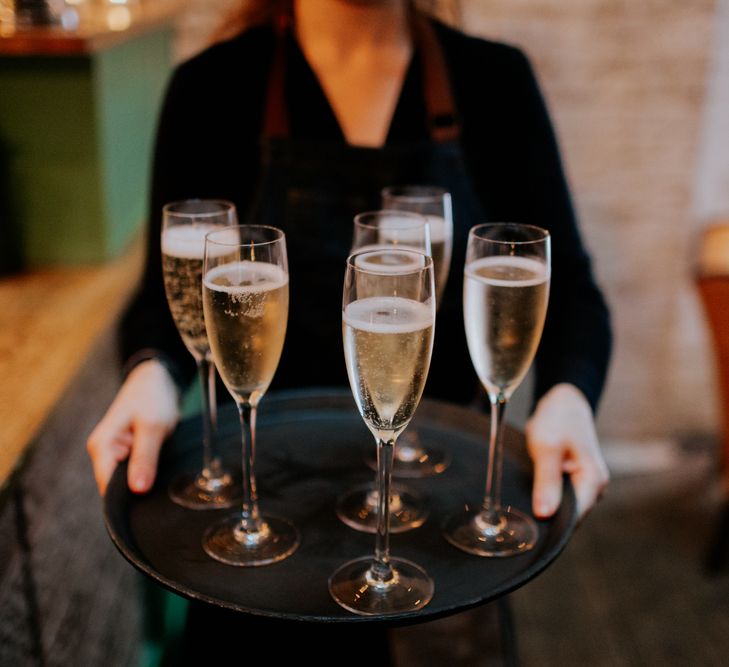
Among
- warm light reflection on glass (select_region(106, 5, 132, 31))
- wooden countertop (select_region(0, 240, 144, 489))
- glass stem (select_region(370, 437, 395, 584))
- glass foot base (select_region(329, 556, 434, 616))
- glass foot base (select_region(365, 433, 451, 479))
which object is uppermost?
warm light reflection on glass (select_region(106, 5, 132, 31))

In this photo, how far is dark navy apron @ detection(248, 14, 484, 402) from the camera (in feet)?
4.79

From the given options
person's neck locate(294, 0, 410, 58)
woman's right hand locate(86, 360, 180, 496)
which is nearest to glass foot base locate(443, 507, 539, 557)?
woman's right hand locate(86, 360, 180, 496)

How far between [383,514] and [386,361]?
162mm

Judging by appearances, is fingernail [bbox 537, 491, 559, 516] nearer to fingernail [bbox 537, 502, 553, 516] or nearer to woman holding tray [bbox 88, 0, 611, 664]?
fingernail [bbox 537, 502, 553, 516]

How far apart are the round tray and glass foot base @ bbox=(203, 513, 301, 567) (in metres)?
0.01

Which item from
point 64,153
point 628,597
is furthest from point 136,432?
point 628,597

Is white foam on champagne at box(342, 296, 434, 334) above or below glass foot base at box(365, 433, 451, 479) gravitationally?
above

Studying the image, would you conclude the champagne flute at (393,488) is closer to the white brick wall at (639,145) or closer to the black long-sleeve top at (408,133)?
the black long-sleeve top at (408,133)

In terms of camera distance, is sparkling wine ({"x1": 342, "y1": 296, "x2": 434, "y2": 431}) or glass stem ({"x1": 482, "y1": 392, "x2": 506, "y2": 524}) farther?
glass stem ({"x1": 482, "y1": 392, "x2": 506, "y2": 524})

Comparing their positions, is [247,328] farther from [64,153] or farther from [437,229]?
[64,153]

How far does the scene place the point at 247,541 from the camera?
917 mm

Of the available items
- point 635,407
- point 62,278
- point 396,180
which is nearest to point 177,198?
point 396,180

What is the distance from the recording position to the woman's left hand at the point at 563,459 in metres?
0.99

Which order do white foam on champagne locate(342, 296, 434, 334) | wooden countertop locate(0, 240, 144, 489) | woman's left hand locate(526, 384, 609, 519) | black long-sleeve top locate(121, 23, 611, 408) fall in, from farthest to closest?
black long-sleeve top locate(121, 23, 611, 408) → wooden countertop locate(0, 240, 144, 489) → woman's left hand locate(526, 384, 609, 519) → white foam on champagne locate(342, 296, 434, 334)
